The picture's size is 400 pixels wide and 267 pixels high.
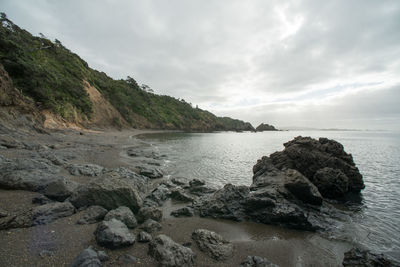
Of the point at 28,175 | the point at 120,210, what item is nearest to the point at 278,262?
the point at 120,210

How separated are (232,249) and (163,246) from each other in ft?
7.38

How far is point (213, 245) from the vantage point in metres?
5.20

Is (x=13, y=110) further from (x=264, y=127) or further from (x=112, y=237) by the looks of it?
(x=264, y=127)

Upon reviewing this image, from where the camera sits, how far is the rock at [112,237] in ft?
14.3

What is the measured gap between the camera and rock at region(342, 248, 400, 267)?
469 cm

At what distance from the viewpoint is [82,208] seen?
6.09m

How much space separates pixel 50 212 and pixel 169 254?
13.5ft

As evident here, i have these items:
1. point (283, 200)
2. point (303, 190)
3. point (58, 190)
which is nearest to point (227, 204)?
point (283, 200)

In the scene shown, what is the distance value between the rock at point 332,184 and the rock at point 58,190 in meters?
14.1

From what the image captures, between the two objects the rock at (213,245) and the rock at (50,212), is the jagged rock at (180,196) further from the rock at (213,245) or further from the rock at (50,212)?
the rock at (50,212)

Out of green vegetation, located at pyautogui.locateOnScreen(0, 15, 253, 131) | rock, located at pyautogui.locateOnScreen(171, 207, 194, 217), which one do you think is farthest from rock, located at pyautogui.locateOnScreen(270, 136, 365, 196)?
green vegetation, located at pyautogui.locateOnScreen(0, 15, 253, 131)

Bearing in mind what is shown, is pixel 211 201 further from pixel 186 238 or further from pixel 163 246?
pixel 163 246

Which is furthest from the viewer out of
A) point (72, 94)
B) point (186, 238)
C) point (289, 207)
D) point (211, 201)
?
point (72, 94)

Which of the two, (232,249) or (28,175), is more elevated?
(28,175)
